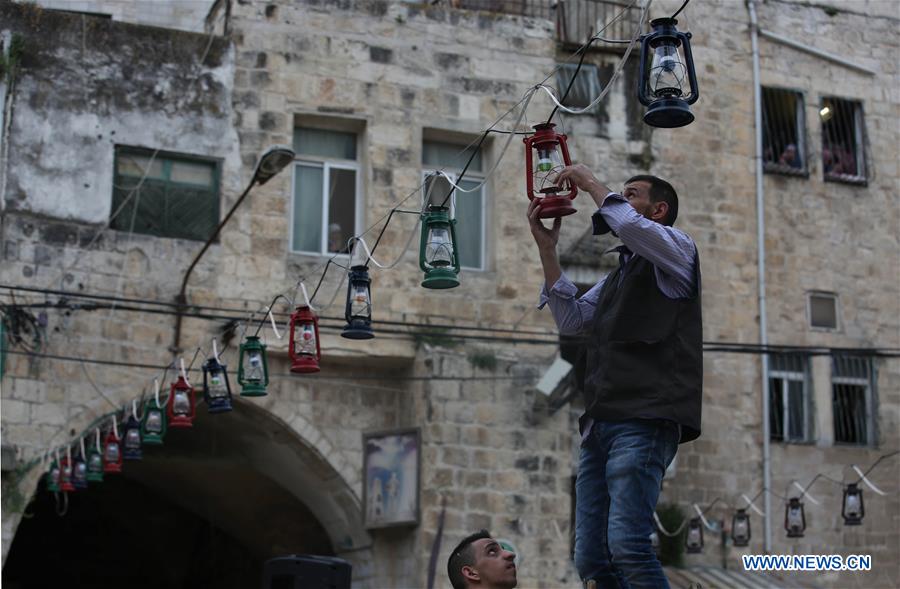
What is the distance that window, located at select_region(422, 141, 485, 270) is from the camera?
1606 cm

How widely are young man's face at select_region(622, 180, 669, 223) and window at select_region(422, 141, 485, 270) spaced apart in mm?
10090

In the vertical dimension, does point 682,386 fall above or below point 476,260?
below

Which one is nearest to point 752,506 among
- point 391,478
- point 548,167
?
point 391,478

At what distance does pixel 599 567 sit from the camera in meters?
5.59

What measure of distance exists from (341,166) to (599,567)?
1067 cm

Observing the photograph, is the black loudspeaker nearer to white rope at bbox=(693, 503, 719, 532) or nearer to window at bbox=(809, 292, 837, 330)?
white rope at bbox=(693, 503, 719, 532)

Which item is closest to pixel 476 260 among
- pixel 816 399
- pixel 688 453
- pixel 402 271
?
pixel 402 271

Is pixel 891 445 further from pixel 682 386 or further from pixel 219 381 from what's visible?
pixel 682 386

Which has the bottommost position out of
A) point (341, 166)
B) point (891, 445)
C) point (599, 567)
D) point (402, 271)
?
point (599, 567)

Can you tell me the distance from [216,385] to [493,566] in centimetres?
668

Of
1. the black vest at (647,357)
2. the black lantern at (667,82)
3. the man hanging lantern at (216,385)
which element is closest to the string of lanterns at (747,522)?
the man hanging lantern at (216,385)

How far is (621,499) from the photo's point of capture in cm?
536

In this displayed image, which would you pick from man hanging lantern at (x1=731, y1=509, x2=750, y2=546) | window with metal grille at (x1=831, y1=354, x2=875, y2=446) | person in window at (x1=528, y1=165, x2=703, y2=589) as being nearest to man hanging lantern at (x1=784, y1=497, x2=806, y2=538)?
man hanging lantern at (x1=731, y1=509, x2=750, y2=546)

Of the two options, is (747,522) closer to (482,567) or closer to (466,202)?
(466,202)
